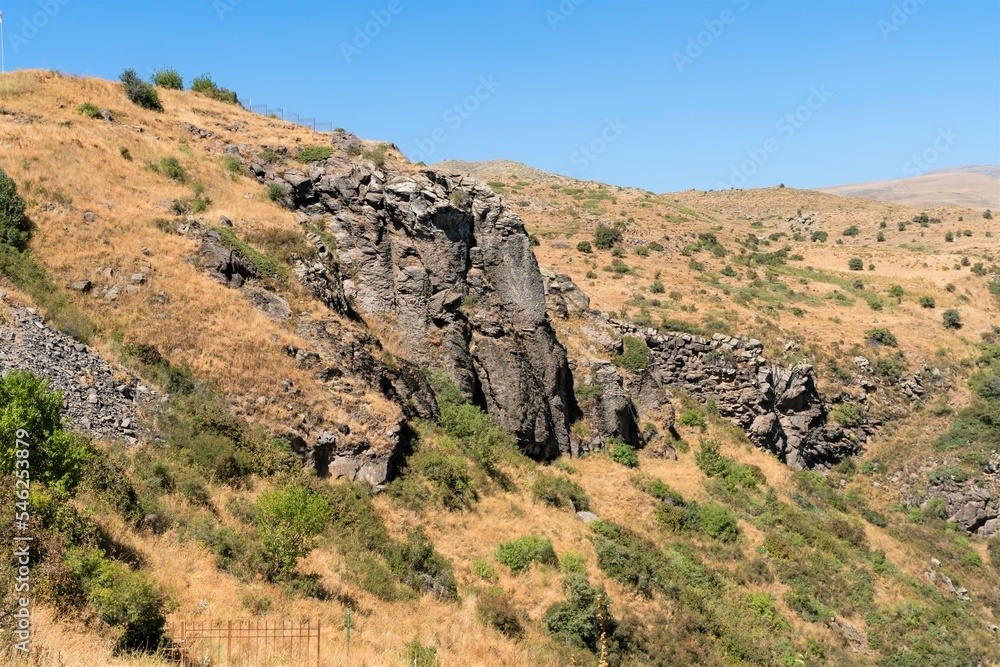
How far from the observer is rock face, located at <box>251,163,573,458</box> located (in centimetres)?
2431

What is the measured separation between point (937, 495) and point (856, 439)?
16.3 feet

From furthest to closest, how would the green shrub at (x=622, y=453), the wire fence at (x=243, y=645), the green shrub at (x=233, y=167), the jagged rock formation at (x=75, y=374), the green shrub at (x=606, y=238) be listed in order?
the green shrub at (x=606, y=238)
the green shrub at (x=233, y=167)
the green shrub at (x=622, y=453)
the jagged rock formation at (x=75, y=374)
the wire fence at (x=243, y=645)

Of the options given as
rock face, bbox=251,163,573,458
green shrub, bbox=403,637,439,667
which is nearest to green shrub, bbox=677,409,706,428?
rock face, bbox=251,163,573,458

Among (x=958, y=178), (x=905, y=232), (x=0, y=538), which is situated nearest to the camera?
(x=0, y=538)

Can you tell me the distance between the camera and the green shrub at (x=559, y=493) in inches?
844

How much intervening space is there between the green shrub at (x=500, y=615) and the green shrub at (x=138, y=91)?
29.1 m

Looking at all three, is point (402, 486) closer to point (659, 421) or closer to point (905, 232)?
point (659, 421)

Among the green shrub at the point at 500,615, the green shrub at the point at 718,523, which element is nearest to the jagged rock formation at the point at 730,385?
the green shrub at the point at 718,523

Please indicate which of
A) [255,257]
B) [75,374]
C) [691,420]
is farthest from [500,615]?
[691,420]

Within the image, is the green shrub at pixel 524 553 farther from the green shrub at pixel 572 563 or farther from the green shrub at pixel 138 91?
the green shrub at pixel 138 91

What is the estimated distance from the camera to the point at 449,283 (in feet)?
83.1

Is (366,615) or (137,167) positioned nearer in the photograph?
(366,615)

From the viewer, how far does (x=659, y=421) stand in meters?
30.0

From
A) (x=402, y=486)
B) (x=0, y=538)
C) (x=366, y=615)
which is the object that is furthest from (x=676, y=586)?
(x=0, y=538)
